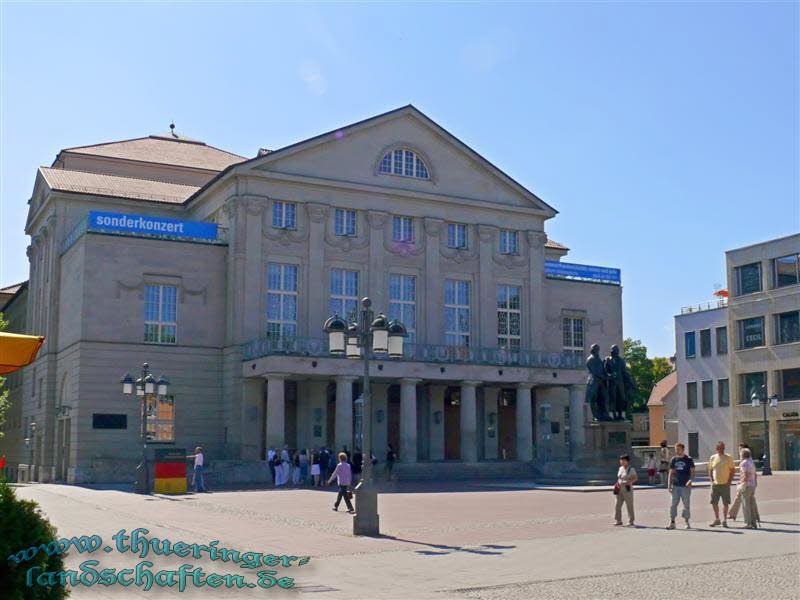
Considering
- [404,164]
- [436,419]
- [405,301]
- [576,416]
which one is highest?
[404,164]

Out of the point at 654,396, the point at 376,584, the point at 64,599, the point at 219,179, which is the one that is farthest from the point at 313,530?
the point at 654,396

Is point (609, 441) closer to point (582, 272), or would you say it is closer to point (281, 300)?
point (281, 300)

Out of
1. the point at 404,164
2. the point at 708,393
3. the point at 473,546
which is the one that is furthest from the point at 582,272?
the point at 473,546

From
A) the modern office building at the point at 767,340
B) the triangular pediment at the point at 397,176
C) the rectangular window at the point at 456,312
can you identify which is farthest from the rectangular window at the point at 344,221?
the modern office building at the point at 767,340

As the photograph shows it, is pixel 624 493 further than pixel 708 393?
No

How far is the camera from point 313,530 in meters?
21.4

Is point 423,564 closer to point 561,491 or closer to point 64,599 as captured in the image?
point 64,599

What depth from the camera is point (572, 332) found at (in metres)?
64.9

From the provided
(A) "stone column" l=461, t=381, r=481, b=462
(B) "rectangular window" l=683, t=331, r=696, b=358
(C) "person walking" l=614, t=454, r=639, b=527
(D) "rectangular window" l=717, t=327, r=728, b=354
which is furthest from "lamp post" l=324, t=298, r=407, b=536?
(B) "rectangular window" l=683, t=331, r=696, b=358

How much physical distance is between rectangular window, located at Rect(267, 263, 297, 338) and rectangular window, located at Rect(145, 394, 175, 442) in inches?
256

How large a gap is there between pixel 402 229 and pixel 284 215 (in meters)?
7.37

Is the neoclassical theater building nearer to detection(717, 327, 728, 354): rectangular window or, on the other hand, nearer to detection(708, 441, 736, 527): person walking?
detection(717, 327, 728, 354): rectangular window

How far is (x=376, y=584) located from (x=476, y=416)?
4420 cm

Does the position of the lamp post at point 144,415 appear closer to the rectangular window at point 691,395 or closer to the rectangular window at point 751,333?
the rectangular window at point 751,333
